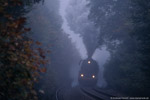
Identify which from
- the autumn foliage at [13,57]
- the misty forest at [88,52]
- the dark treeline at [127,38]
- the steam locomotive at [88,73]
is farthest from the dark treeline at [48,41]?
the dark treeline at [127,38]

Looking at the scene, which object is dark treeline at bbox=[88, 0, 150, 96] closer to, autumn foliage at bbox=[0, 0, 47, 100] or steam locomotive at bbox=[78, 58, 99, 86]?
steam locomotive at bbox=[78, 58, 99, 86]

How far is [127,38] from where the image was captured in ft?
69.7

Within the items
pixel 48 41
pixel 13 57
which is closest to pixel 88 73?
pixel 48 41

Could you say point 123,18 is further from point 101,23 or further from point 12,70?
point 12,70

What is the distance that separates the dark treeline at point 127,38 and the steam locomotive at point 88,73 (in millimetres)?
2402

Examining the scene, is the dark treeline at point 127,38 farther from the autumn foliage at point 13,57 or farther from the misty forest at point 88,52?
the autumn foliage at point 13,57

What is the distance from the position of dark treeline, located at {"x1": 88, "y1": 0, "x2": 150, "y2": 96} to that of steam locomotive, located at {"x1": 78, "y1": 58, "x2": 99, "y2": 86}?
7.88 ft

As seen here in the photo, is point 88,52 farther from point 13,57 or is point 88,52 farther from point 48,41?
point 13,57

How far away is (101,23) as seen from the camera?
25547 mm

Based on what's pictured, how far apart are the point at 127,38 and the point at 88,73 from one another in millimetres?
7299

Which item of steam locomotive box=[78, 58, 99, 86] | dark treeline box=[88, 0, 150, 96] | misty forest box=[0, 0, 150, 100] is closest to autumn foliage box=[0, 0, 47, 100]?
misty forest box=[0, 0, 150, 100]

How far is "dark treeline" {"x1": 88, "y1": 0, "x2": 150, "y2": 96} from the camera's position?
13.2m

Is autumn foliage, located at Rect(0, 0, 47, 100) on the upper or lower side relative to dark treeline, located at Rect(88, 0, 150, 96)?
lower

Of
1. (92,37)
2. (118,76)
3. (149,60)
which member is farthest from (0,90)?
(92,37)
